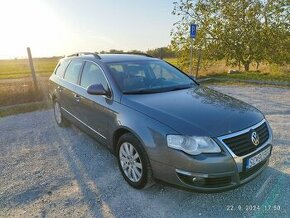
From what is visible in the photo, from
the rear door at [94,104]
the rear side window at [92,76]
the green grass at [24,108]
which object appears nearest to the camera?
the rear door at [94,104]

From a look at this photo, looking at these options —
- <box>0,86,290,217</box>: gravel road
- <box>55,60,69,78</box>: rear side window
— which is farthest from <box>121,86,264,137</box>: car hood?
<box>55,60,69,78</box>: rear side window

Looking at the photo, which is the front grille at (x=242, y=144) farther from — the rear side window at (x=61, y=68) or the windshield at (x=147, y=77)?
the rear side window at (x=61, y=68)

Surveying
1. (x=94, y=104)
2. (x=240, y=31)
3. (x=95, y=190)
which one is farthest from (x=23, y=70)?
(x=95, y=190)

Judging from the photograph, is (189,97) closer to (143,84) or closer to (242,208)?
(143,84)

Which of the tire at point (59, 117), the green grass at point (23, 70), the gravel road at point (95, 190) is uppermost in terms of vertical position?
the tire at point (59, 117)

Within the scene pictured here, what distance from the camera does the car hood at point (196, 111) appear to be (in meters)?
2.74

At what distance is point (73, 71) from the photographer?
501cm

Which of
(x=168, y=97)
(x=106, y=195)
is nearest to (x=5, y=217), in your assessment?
(x=106, y=195)

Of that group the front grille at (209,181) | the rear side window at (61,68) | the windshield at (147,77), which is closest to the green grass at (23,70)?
the rear side window at (61,68)

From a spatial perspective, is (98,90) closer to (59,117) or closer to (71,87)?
(71,87)

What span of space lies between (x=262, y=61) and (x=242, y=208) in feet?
47.0

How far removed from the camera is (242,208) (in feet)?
9.42

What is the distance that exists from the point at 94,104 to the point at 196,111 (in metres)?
1.63

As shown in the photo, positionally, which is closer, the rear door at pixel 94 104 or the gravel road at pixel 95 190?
the gravel road at pixel 95 190
